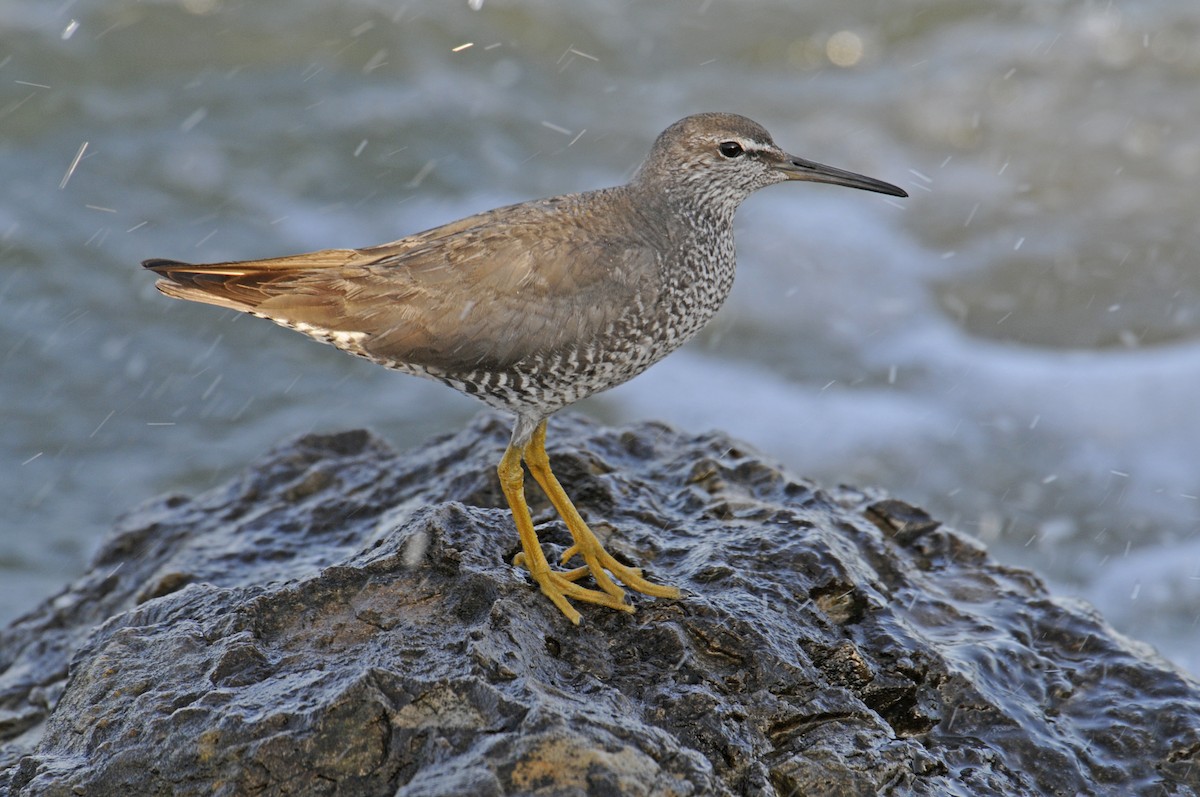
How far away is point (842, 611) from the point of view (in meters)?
Result: 4.40

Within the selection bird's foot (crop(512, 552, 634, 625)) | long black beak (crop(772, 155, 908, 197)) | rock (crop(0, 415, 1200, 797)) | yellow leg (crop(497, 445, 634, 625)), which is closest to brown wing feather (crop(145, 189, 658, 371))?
yellow leg (crop(497, 445, 634, 625))

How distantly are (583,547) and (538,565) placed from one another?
1.08 feet

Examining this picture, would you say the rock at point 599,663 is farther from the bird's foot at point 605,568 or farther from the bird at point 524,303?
the bird at point 524,303

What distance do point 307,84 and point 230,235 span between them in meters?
2.50

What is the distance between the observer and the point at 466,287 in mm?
4539

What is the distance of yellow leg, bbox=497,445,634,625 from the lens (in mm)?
4148

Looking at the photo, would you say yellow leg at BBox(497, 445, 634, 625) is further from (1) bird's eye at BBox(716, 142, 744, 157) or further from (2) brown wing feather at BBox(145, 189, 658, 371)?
(1) bird's eye at BBox(716, 142, 744, 157)

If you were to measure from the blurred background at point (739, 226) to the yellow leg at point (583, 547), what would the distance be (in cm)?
456

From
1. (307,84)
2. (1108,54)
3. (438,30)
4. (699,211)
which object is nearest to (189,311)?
(307,84)

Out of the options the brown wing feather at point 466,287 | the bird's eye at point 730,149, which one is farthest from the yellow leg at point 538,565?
the bird's eye at point 730,149

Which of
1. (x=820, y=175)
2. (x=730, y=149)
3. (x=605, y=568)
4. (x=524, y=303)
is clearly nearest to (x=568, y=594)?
(x=605, y=568)

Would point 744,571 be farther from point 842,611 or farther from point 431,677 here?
point 431,677

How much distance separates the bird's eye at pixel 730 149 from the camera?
17.0ft

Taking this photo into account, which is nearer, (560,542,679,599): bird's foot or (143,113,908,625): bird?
(560,542,679,599): bird's foot
